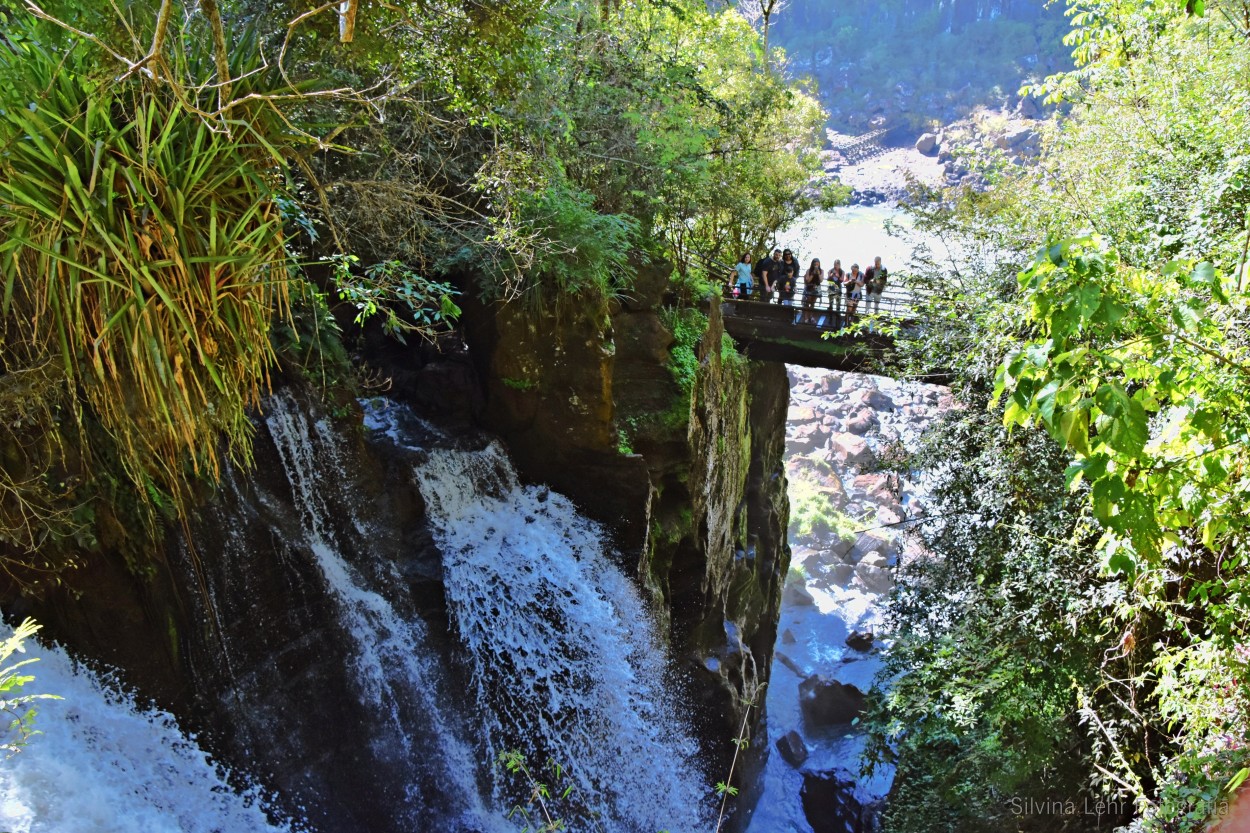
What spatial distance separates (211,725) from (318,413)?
2756 millimetres

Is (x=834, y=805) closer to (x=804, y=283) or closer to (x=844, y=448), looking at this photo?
(x=804, y=283)

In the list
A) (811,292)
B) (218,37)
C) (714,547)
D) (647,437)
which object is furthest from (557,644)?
(811,292)

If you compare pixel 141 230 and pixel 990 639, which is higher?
pixel 141 230

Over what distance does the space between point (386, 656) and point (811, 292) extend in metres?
8.33

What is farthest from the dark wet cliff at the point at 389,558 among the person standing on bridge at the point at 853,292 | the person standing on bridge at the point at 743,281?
the person standing on bridge at the point at 853,292

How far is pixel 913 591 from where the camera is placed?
880 centimetres

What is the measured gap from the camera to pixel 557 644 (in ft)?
27.1

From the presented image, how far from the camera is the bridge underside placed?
11555 millimetres

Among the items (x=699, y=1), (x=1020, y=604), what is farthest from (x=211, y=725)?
(x=699, y=1)

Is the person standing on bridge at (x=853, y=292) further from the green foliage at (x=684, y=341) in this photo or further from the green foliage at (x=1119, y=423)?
the green foliage at (x=684, y=341)

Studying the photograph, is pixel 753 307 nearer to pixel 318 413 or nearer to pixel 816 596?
pixel 318 413

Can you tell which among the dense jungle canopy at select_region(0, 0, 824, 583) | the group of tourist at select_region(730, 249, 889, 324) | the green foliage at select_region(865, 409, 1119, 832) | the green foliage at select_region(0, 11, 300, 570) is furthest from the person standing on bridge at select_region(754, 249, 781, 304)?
the green foliage at select_region(0, 11, 300, 570)

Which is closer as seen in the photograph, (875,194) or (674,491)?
(674,491)

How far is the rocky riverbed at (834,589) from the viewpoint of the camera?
40.4ft
